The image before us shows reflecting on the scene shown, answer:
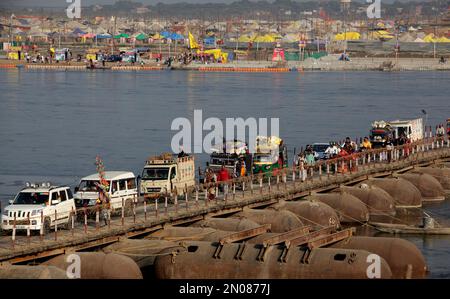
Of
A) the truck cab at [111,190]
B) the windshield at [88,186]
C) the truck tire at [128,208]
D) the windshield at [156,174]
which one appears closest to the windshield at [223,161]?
the windshield at [156,174]

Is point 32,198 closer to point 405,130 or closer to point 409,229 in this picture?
point 409,229

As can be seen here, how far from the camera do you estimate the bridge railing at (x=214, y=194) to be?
35219 millimetres

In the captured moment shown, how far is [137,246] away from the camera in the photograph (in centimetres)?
3503

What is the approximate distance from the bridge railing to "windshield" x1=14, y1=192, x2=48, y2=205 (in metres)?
0.62

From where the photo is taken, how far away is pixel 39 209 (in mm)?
34406

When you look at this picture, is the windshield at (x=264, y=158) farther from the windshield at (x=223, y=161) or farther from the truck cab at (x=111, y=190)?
the truck cab at (x=111, y=190)

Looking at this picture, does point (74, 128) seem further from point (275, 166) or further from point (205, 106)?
point (275, 166)

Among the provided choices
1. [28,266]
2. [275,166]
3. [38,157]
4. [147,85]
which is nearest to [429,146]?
[275,166]

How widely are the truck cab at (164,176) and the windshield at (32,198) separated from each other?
21.3ft

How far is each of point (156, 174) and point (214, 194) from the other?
7.27 feet

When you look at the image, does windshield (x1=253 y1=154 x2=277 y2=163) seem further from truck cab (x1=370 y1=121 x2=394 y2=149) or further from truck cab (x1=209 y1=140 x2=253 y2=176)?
truck cab (x1=370 y1=121 x2=394 y2=149)

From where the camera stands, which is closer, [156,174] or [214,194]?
[214,194]

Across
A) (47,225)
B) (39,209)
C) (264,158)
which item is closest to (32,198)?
(39,209)

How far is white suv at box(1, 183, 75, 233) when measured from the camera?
34.0 metres
